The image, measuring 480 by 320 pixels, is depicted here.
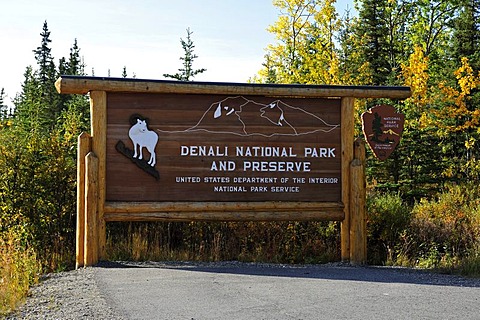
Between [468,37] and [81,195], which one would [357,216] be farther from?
[468,37]

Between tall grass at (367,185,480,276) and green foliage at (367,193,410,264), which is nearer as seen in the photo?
tall grass at (367,185,480,276)

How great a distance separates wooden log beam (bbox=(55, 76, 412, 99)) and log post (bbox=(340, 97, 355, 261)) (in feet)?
0.93

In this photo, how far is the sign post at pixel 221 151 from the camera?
11.9 meters

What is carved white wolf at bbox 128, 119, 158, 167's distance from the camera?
39.3 ft

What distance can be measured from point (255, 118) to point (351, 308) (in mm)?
5352

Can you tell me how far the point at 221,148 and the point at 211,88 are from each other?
1.10 metres

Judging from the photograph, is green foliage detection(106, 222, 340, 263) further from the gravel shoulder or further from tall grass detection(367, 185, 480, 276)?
the gravel shoulder

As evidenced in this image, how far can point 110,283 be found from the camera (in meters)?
9.53

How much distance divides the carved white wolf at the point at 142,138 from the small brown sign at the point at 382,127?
3963 millimetres

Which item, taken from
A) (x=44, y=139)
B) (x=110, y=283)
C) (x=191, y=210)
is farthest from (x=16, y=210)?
(x=110, y=283)

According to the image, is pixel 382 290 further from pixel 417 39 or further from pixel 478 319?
→ pixel 417 39

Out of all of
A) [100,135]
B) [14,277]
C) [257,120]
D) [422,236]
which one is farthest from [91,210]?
[422,236]

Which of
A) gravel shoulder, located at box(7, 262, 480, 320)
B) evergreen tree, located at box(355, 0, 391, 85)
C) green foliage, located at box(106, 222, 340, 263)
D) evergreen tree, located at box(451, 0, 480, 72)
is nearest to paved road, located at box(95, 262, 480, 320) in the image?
gravel shoulder, located at box(7, 262, 480, 320)

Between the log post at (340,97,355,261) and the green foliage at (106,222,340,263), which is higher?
the log post at (340,97,355,261)
